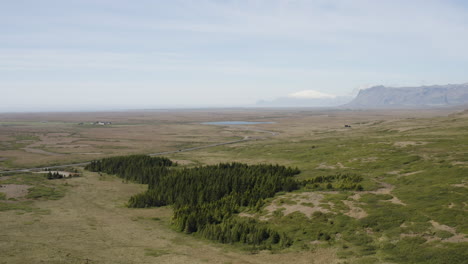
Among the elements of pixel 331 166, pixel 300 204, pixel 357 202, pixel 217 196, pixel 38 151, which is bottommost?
pixel 217 196

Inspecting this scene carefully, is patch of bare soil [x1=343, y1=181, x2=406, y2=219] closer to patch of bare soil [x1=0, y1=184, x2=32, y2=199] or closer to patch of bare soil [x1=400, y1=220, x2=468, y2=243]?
patch of bare soil [x1=400, y1=220, x2=468, y2=243]

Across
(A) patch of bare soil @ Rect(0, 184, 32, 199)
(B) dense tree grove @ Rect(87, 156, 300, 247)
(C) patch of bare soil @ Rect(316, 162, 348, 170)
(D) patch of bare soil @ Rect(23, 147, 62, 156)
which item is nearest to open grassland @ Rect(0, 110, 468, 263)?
(C) patch of bare soil @ Rect(316, 162, 348, 170)

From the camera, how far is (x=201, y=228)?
4631cm

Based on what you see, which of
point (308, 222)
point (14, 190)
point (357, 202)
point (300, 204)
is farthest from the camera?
point (14, 190)

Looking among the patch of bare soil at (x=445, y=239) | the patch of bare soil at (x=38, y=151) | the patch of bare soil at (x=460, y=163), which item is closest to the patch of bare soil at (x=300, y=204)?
the patch of bare soil at (x=445, y=239)

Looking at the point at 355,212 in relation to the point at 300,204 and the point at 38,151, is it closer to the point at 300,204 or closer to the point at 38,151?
the point at 300,204

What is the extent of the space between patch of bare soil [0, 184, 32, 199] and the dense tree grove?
23430mm

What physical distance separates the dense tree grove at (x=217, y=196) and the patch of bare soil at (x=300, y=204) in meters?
2.58

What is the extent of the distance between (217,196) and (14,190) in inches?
1729

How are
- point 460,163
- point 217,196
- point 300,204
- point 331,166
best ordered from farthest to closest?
1. point 331,166
2. point 217,196
3. point 460,163
4. point 300,204

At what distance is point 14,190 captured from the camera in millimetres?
69500

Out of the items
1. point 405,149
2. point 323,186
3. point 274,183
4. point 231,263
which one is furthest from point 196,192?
point 405,149

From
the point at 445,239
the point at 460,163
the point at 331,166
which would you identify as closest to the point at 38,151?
the point at 331,166

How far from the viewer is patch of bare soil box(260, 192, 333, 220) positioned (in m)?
45.8
